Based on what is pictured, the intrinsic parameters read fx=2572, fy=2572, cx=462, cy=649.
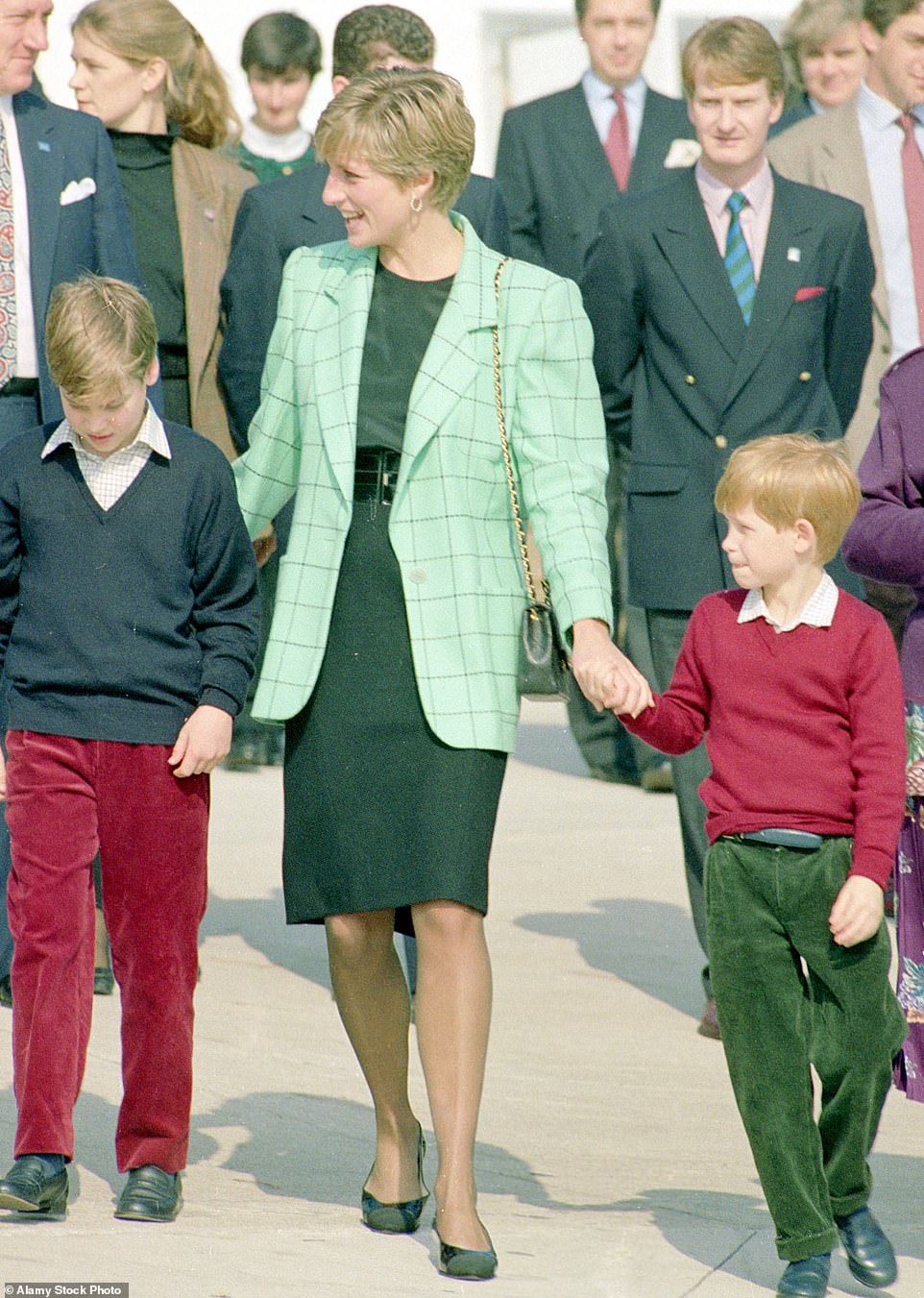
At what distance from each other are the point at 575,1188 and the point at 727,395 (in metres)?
2.14

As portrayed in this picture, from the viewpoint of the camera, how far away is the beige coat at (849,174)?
22.6ft

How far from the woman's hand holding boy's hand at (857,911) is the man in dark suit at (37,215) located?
2388 millimetres

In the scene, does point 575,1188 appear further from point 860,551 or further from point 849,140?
point 849,140

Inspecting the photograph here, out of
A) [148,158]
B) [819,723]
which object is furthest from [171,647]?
[148,158]

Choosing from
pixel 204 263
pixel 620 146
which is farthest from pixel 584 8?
pixel 204 263

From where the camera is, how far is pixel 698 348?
20.4 feet

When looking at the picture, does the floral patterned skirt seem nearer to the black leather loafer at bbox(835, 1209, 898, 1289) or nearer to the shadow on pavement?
the black leather loafer at bbox(835, 1209, 898, 1289)

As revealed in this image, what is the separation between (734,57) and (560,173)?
2.32 m

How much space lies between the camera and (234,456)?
6.57 meters

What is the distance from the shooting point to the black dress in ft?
14.5

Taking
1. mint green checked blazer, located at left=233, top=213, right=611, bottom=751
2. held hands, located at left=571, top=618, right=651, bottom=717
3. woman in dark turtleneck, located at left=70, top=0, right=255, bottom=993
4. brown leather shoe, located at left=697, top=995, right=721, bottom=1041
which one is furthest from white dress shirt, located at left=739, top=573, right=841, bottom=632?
woman in dark turtleneck, located at left=70, top=0, right=255, bottom=993

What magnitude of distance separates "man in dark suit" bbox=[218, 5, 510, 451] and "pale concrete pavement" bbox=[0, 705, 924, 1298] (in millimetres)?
1568

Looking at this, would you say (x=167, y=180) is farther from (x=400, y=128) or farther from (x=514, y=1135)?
(x=514, y=1135)

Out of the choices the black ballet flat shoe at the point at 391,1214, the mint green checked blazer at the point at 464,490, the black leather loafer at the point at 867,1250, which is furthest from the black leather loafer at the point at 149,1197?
the black leather loafer at the point at 867,1250
